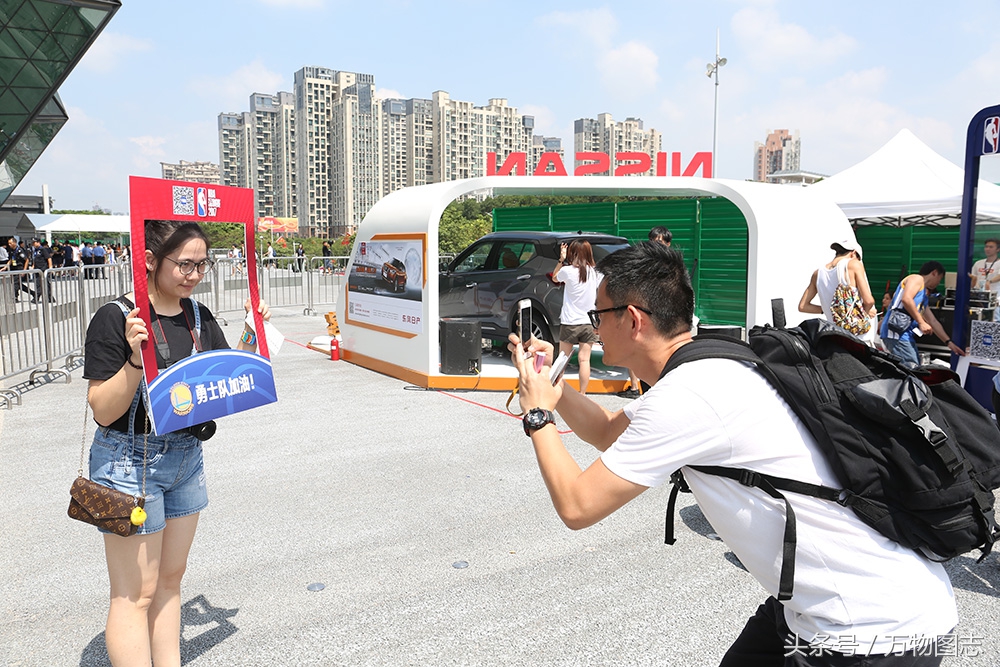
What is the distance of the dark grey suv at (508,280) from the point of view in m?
9.87

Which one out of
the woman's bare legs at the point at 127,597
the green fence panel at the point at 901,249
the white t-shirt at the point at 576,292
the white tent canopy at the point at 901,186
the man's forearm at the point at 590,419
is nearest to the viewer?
the man's forearm at the point at 590,419

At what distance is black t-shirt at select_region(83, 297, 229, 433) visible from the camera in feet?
8.34

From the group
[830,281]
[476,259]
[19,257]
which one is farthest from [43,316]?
[19,257]

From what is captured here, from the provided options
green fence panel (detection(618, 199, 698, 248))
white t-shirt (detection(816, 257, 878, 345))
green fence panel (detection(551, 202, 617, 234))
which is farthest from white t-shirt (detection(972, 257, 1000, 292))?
green fence panel (detection(551, 202, 617, 234))

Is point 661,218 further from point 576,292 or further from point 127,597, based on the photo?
point 127,597

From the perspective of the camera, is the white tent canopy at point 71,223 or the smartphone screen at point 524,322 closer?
the smartphone screen at point 524,322

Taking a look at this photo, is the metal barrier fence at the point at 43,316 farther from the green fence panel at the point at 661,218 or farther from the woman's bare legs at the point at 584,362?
the green fence panel at the point at 661,218

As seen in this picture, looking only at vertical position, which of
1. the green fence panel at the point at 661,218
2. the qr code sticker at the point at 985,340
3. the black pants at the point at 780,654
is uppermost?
the green fence panel at the point at 661,218

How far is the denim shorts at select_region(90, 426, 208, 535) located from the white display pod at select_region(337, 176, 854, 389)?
6.24 m

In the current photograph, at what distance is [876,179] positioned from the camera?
43.0 ft

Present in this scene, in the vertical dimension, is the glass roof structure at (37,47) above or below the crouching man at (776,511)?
above

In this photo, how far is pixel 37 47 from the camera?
85.8ft

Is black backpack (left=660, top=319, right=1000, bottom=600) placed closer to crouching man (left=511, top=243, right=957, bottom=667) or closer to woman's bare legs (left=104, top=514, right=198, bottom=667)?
crouching man (left=511, top=243, right=957, bottom=667)

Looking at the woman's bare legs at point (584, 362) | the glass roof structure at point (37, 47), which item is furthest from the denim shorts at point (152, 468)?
the glass roof structure at point (37, 47)
